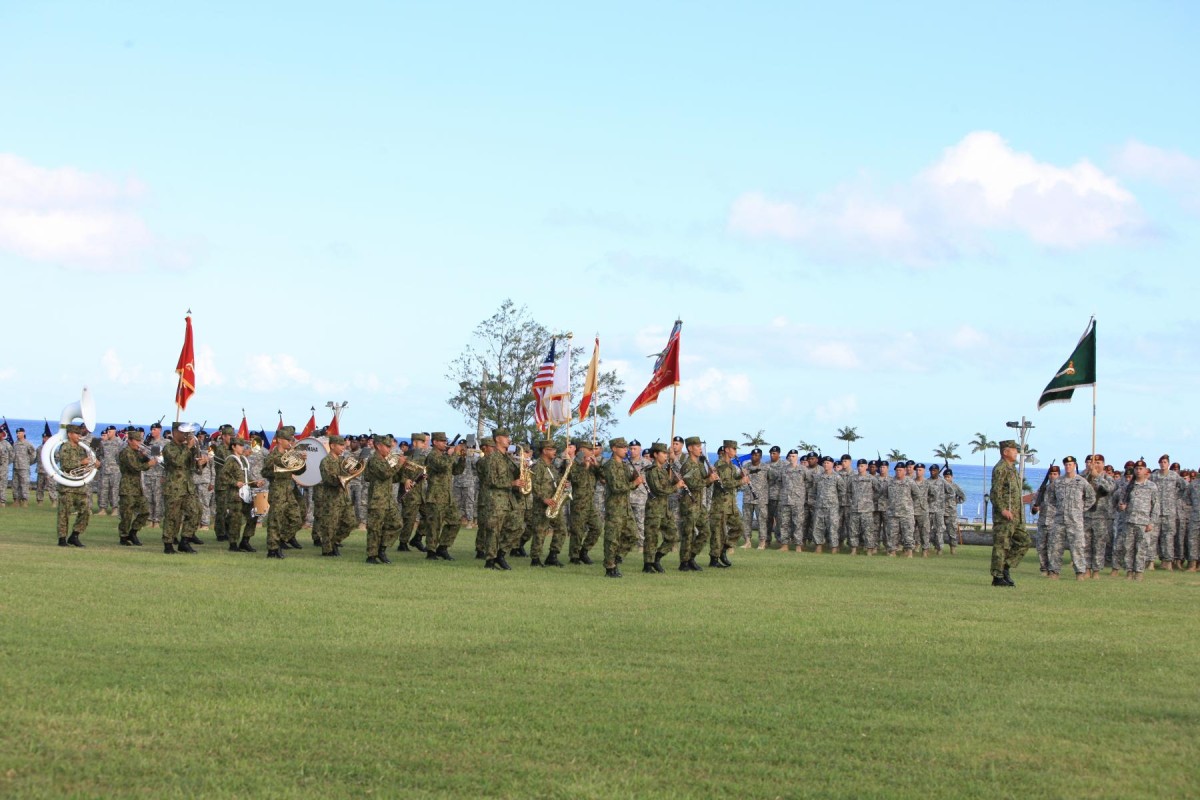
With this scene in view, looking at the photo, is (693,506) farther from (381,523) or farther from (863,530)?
(863,530)

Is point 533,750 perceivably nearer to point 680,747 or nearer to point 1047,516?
point 680,747

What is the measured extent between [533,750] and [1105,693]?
4.76 metres

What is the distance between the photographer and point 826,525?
27.3 meters

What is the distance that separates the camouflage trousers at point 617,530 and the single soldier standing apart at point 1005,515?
5.27 metres

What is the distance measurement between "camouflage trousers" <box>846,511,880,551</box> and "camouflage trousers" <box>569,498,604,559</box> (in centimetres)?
834

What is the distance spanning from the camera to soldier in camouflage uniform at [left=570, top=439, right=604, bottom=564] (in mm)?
20656

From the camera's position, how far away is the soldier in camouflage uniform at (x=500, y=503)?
19.1m

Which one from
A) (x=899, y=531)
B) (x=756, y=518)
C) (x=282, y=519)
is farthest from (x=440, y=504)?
(x=899, y=531)

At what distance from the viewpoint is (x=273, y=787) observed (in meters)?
6.66

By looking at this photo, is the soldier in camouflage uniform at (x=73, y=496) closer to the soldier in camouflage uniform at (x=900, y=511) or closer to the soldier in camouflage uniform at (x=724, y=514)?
the soldier in camouflage uniform at (x=724, y=514)

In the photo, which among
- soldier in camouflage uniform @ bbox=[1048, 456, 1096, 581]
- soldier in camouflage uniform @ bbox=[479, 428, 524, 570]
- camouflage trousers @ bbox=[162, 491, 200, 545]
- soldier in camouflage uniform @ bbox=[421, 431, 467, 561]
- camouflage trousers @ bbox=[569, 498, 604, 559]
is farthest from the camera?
soldier in camouflage uniform @ bbox=[421, 431, 467, 561]

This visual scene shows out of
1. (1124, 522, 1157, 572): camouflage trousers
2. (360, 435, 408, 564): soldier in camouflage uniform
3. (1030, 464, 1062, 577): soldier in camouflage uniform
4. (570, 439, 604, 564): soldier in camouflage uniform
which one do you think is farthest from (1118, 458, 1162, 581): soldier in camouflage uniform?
(360, 435, 408, 564): soldier in camouflage uniform

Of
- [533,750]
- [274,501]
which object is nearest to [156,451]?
[274,501]

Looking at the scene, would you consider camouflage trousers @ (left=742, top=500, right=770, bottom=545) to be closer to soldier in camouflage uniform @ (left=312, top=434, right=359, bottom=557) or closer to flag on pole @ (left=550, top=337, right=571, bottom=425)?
flag on pole @ (left=550, top=337, right=571, bottom=425)
